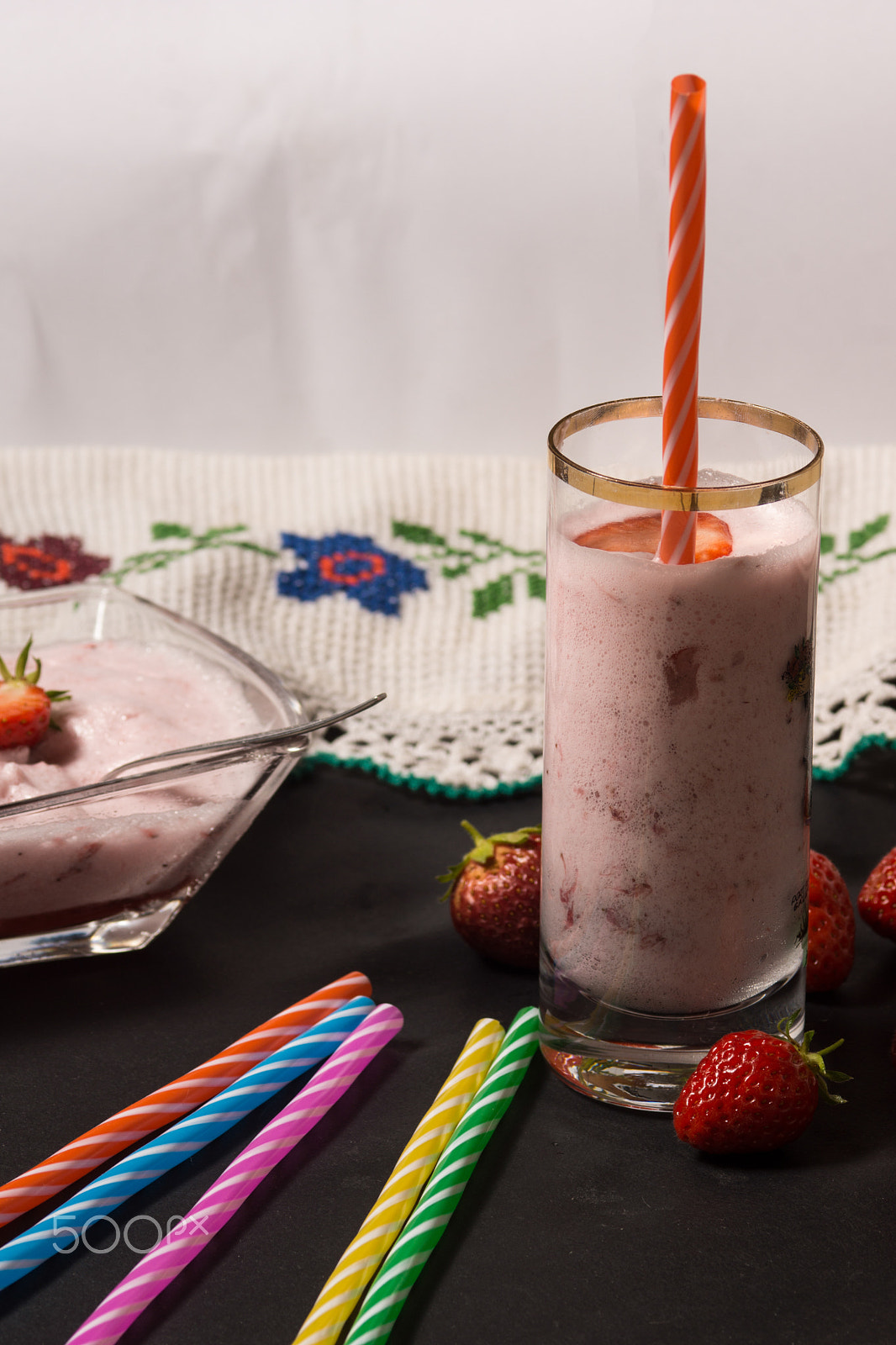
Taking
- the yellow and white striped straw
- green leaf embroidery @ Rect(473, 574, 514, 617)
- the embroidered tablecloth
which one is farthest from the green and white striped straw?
green leaf embroidery @ Rect(473, 574, 514, 617)

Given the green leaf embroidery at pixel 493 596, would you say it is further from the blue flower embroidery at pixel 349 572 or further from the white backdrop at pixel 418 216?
the white backdrop at pixel 418 216

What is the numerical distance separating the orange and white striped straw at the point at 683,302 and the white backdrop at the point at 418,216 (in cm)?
98

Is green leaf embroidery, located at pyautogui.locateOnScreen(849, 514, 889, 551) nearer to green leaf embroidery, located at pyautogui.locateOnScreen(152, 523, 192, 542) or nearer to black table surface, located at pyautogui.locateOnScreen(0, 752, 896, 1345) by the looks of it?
black table surface, located at pyautogui.locateOnScreen(0, 752, 896, 1345)

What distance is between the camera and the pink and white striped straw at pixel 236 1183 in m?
0.62

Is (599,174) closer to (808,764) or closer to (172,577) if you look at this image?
(172,577)

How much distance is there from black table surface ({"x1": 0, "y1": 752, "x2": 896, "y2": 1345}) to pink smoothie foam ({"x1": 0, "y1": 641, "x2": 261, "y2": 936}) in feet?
0.17

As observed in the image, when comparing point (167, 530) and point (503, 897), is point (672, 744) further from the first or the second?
point (167, 530)

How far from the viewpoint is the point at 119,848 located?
0.87 meters

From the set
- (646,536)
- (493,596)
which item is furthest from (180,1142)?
(493,596)

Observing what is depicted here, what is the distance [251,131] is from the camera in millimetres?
1633

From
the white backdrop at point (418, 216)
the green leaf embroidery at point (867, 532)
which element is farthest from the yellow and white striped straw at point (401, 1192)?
the white backdrop at point (418, 216)

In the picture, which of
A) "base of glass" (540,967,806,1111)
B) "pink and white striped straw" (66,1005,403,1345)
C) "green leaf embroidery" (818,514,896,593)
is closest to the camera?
"pink and white striped straw" (66,1005,403,1345)

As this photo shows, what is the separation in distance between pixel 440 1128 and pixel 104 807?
0.29 m

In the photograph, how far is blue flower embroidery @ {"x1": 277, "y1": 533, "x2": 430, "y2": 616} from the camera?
1.37 m
